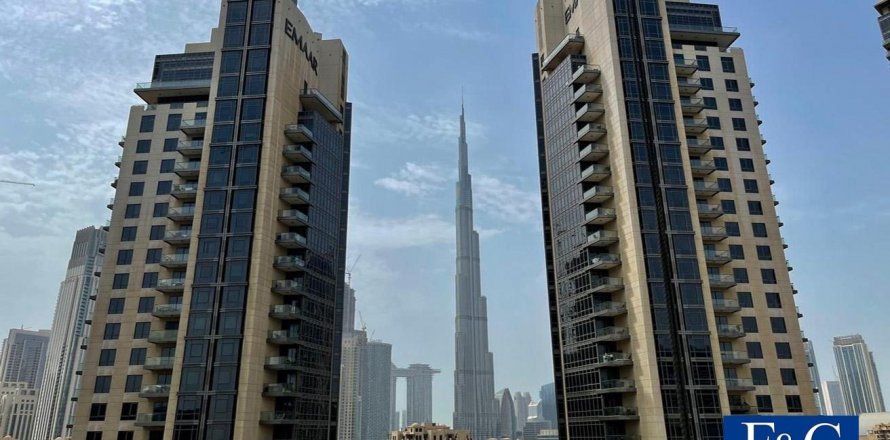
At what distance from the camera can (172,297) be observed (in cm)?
9306

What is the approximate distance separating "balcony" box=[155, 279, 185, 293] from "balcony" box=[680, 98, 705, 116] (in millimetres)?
78057

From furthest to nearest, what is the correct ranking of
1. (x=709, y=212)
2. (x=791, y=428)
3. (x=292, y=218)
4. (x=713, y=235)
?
1. (x=292, y=218)
2. (x=709, y=212)
3. (x=713, y=235)
4. (x=791, y=428)

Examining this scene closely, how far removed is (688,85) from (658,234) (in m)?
26.4

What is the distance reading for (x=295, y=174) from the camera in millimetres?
100625

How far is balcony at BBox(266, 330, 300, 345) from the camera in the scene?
9156 centimetres

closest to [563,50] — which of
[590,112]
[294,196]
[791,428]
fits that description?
[590,112]

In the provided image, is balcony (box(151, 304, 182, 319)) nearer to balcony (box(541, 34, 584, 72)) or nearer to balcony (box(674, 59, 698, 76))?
balcony (box(541, 34, 584, 72))

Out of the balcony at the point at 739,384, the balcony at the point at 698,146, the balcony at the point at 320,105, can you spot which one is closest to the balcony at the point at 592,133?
the balcony at the point at 698,146

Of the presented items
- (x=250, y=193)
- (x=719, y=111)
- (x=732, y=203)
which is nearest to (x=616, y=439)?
(x=732, y=203)

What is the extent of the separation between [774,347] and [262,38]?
8812 centimetres

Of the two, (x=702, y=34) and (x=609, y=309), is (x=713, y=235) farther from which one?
(x=702, y=34)

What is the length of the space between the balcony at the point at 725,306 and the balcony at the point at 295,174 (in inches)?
2449

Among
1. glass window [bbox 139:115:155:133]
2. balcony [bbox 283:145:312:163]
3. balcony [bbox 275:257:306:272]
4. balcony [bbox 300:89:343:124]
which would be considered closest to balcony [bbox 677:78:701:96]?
balcony [bbox 300:89:343:124]

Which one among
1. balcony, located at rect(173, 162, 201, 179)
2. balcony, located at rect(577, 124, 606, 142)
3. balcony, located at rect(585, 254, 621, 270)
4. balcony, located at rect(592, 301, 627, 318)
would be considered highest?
balcony, located at rect(577, 124, 606, 142)
